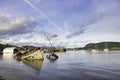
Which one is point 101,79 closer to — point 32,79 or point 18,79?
point 32,79

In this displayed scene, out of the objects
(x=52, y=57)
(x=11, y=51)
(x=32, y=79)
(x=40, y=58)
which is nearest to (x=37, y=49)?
(x=40, y=58)

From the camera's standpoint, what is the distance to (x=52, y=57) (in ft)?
344

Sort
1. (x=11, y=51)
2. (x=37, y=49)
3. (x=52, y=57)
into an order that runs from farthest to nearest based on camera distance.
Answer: (x=11, y=51), (x=52, y=57), (x=37, y=49)

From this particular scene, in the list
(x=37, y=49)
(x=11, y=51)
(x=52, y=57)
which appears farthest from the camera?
(x=11, y=51)

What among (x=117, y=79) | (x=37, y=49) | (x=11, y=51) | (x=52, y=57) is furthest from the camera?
(x=11, y=51)

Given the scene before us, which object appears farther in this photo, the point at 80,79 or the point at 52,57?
the point at 52,57

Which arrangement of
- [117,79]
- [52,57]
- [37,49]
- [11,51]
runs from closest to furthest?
[117,79], [37,49], [52,57], [11,51]

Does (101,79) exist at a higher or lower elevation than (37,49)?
lower

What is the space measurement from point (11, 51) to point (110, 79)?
6921 inches

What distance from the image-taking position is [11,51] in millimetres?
199500

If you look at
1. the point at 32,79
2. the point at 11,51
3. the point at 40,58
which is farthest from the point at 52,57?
the point at 11,51

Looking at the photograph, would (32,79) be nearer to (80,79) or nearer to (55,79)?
(55,79)

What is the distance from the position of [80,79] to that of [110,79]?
4801mm

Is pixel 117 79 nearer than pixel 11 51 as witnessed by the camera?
Yes
